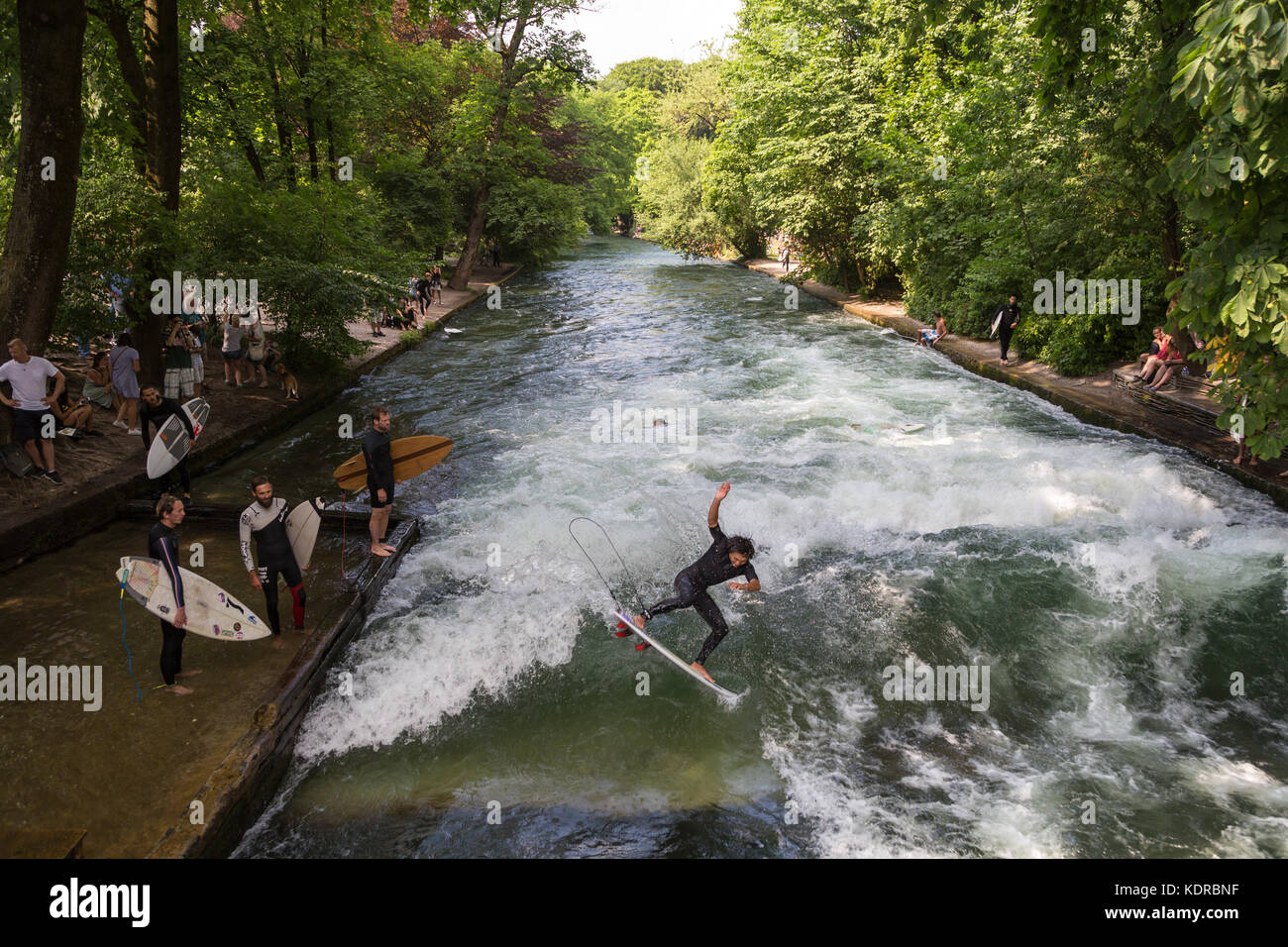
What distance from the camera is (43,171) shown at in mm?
9602

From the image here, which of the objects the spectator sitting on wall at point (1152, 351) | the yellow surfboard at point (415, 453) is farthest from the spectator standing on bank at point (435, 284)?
the spectator sitting on wall at point (1152, 351)

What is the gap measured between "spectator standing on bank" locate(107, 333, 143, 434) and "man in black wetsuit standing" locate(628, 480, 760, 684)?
973cm

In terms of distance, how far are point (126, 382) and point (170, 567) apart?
7815 millimetres

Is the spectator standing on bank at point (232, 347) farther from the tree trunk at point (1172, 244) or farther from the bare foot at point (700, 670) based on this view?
the tree trunk at point (1172, 244)

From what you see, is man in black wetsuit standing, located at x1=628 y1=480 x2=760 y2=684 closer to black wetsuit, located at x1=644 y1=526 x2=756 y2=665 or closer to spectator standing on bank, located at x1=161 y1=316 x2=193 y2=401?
black wetsuit, located at x1=644 y1=526 x2=756 y2=665

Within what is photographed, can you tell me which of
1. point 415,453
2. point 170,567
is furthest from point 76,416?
point 170,567

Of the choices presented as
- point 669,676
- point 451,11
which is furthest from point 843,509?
point 451,11

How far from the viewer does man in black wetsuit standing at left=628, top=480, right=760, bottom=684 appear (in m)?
7.27

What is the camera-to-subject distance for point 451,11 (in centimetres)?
1942

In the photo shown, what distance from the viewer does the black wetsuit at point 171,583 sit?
637 cm

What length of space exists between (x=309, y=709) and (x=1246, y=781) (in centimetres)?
756

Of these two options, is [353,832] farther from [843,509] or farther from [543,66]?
[543,66]

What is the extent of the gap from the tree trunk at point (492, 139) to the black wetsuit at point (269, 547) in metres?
27.5

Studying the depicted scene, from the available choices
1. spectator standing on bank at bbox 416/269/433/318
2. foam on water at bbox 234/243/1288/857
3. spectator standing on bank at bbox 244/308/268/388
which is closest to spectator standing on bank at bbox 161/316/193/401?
spectator standing on bank at bbox 244/308/268/388
